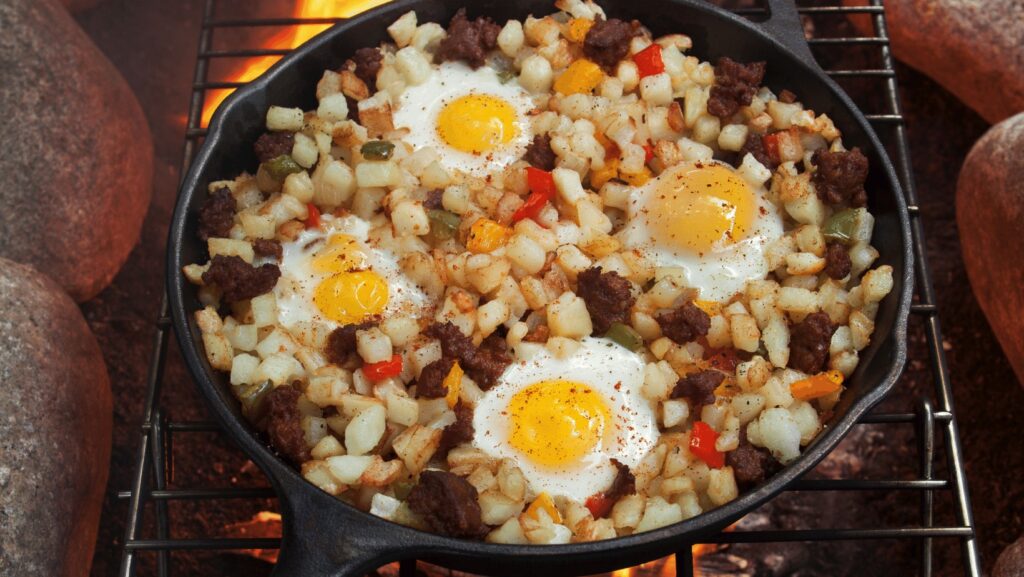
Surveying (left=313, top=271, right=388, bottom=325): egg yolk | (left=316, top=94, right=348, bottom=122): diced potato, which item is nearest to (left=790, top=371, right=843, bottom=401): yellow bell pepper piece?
(left=313, top=271, right=388, bottom=325): egg yolk

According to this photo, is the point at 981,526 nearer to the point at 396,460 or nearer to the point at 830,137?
the point at 830,137

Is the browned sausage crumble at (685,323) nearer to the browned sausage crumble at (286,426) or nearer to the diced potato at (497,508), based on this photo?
the diced potato at (497,508)

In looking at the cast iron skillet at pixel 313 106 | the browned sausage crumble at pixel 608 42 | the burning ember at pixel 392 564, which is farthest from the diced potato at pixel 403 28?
the burning ember at pixel 392 564

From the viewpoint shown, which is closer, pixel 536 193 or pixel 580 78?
pixel 536 193

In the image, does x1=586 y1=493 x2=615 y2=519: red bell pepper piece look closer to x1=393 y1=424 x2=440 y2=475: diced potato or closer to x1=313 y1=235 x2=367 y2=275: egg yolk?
x1=393 y1=424 x2=440 y2=475: diced potato

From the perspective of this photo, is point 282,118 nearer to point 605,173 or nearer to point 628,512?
point 605,173

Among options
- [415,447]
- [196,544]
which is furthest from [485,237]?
[196,544]
